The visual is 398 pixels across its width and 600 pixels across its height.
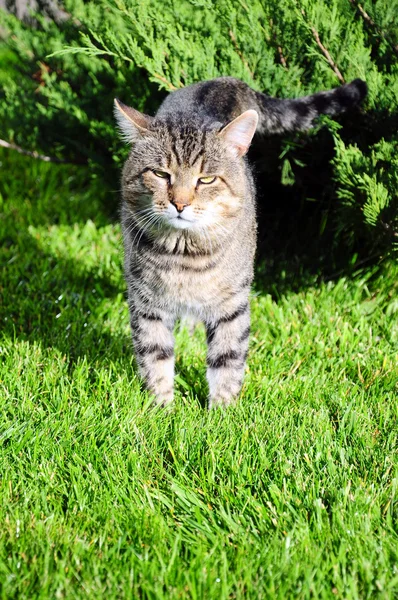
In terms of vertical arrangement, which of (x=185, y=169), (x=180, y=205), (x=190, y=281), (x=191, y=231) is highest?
(x=185, y=169)

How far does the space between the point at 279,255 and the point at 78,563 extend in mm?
2498

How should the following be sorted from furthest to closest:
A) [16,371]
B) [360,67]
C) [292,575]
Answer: [360,67], [16,371], [292,575]

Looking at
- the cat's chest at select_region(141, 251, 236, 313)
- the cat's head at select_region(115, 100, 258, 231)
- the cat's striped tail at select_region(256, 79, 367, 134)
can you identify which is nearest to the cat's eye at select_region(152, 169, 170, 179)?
the cat's head at select_region(115, 100, 258, 231)

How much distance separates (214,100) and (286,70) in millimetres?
555

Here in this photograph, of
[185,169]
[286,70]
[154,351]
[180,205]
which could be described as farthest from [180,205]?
[286,70]

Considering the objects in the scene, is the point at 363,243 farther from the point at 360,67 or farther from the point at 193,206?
the point at 193,206

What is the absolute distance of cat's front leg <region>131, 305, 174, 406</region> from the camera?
276cm

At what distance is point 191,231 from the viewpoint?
255 centimetres

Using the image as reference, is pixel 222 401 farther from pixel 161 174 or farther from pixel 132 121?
pixel 132 121

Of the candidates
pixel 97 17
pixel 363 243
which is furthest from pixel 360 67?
pixel 97 17

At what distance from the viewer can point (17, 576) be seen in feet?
6.07

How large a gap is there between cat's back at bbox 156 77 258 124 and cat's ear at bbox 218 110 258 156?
231mm

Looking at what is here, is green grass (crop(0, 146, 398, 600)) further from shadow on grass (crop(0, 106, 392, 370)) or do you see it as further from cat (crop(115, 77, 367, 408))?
cat (crop(115, 77, 367, 408))

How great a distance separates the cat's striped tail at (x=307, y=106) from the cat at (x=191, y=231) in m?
0.15
